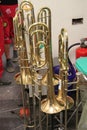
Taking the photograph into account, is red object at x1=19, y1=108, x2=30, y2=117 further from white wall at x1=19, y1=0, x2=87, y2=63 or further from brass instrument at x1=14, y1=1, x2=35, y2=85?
white wall at x1=19, y1=0, x2=87, y2=63

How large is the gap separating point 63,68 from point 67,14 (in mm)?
643

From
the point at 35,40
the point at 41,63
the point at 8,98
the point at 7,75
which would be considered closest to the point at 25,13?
the point at 35,40

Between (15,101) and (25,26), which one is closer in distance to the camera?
(25,26)

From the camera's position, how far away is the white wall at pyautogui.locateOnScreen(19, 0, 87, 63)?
6.42 ft

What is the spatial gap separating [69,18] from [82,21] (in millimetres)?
116

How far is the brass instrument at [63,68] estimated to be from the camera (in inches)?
58.6

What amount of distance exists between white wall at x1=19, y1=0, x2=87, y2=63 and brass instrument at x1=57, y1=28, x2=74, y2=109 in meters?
0.47

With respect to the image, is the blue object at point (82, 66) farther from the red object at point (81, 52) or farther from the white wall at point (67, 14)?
the white wall at point (67, 14)

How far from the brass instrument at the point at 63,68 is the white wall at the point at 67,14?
47 centimetres

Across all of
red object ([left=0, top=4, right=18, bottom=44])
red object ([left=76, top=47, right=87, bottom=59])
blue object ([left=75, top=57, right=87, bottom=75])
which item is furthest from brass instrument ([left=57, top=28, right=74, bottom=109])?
red object ([left=0, top=4, right=18, bottom=44])

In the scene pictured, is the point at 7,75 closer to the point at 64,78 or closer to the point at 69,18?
the point at 69,18

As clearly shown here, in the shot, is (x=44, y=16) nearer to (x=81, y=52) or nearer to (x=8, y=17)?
(x=81, y=52)

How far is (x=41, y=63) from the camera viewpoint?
5.49 feet

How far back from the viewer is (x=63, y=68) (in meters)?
1.52
